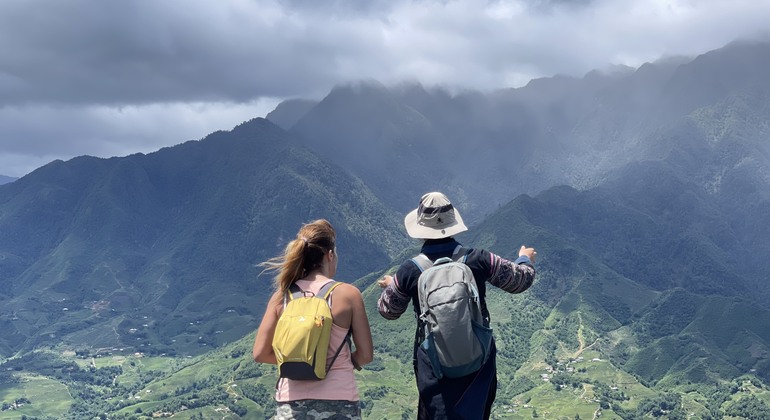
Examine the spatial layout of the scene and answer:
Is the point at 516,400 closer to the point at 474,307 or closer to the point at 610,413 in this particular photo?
the point at 610,413

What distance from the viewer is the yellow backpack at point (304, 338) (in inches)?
428

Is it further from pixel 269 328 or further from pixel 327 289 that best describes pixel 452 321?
pixel 269 328

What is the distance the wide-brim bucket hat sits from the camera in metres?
12.3

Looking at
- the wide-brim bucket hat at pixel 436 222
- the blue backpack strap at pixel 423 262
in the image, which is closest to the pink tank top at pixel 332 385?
the blue backpack strap at pixel 423 262

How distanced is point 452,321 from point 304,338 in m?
1.93

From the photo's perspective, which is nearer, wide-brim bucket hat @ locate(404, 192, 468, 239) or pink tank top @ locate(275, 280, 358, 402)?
pink tank top @ locate(275, 280, 358, 402)

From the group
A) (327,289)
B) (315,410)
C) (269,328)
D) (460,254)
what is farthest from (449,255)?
(315,410)

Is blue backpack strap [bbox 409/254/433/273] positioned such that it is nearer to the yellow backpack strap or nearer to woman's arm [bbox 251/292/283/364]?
the yellow backpack strap

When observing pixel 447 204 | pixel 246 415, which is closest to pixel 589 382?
pixel 246 415

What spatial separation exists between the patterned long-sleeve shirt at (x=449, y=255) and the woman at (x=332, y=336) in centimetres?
84

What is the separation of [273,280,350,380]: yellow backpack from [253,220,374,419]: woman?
186 millimetres

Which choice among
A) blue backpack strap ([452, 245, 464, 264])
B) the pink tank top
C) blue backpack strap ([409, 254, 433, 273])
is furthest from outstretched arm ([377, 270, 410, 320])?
the pink tank top

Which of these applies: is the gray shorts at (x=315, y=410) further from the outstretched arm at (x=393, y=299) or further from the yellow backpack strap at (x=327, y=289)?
the outstretched arm at (x=393, y=299)

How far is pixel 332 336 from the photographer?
1120 centimetres
